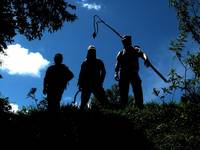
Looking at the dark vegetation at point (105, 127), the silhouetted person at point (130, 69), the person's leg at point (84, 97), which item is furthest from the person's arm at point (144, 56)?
the person's leg at point (84, 97)

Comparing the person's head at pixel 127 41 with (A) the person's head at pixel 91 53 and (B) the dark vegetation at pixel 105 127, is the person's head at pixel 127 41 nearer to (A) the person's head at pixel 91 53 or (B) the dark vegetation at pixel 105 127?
(A) the person's head at pixel 91 53

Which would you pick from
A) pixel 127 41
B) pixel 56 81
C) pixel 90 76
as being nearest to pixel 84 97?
pixel 90 76

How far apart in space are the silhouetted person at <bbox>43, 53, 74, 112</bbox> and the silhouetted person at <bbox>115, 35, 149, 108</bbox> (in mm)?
2008

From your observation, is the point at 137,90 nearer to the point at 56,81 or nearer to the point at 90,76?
the point at 90,76

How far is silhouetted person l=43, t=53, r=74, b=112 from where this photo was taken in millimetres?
→ 14180

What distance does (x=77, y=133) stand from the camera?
12.1 metres

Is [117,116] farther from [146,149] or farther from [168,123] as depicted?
[146,149]

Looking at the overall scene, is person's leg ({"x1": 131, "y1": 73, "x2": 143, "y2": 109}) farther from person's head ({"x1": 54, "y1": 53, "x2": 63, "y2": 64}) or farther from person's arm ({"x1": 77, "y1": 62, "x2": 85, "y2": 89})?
person's head ({"x1": 54, "y1": 53, "x2": 63, "y2": 64})

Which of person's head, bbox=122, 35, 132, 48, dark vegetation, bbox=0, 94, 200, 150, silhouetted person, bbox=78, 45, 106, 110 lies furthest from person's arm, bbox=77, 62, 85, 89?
person's head, bbox=122, 35, 132, 48

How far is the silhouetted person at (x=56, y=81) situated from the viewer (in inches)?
558

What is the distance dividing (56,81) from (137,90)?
2.83 meters

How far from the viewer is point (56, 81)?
14250 millimetres

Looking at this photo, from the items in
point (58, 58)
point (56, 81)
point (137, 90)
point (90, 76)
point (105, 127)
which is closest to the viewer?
point (105, 127)

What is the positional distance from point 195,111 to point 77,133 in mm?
3758
